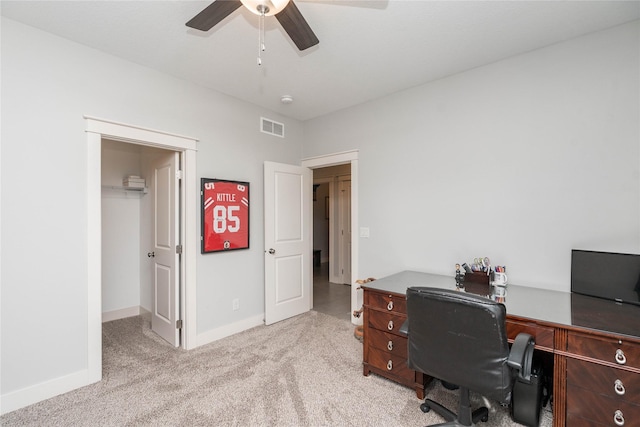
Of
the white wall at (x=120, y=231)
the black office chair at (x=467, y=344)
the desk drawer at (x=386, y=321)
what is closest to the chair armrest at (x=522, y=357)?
the black office chair at (x=467, y=344)

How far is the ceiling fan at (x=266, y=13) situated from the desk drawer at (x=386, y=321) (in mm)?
2048

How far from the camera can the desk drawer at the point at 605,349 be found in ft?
4.82

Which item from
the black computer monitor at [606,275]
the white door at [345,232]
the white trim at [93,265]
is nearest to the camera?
the black computer monitor at [606,275]

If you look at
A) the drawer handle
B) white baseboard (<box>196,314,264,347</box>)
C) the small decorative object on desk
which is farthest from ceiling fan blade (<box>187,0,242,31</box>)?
the drawer handle

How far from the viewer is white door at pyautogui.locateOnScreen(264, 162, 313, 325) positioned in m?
3.58

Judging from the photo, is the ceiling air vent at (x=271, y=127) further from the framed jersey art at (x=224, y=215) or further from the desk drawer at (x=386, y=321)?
the desk drawer at (x=386, y=321)

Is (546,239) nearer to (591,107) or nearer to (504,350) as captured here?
(591,107)

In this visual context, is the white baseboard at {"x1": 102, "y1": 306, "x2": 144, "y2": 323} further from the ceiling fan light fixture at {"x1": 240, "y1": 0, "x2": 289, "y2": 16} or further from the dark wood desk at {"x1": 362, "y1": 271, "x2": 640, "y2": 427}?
the ceiling fan light fixture at {"x1": 240, "y1": 0, "x2": 289, "y2": 16}

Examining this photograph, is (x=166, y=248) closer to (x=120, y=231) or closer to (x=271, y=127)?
(x=120, y=231)

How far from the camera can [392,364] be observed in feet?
7.48

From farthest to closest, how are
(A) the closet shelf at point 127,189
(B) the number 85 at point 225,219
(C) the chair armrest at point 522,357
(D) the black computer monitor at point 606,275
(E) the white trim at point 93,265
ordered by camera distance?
(A) the closet shelf at point 127,189
(B) the number 85 at point 225,219
(E) the white trim at point 93,265
(D) the black computer monitor at point 606,275
(C) the chair armrest at point 522,357

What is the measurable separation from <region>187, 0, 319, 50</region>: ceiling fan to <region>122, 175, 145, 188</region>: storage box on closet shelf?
267cm

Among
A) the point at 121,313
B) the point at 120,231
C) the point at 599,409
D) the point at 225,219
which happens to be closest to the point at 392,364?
the point at 599,409

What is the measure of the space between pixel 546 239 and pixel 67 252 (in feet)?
12.4
